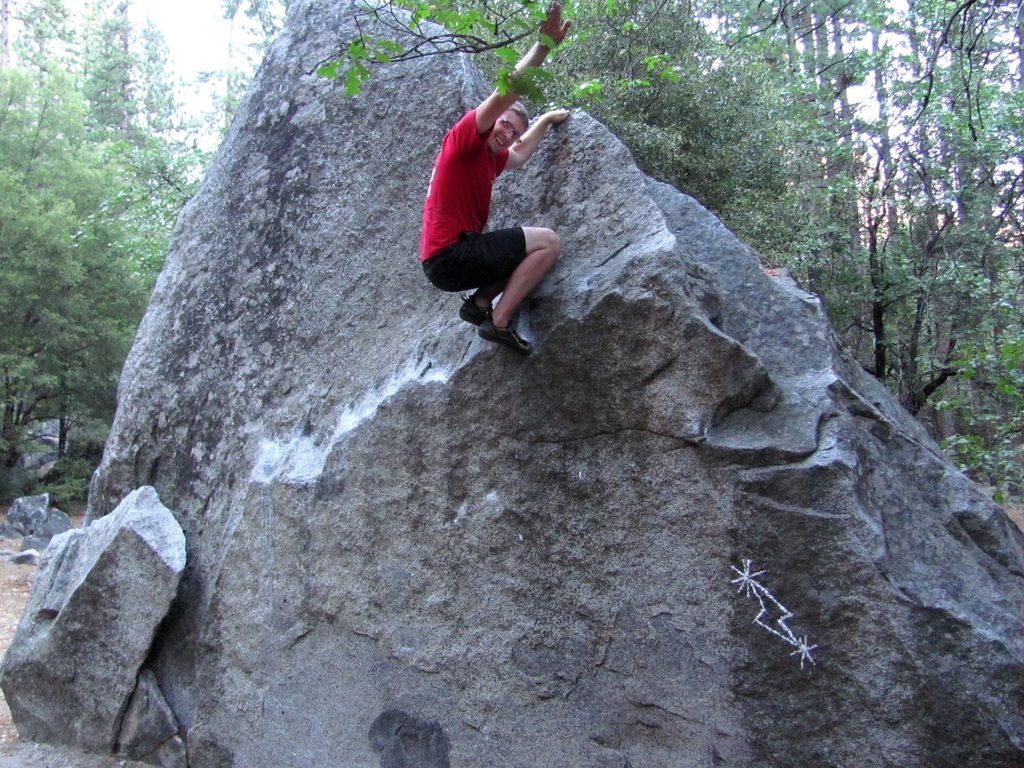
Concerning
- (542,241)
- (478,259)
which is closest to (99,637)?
(478,259)

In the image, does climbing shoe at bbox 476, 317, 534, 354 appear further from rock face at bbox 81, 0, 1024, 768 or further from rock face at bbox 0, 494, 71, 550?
rock face at bbox 0, 494, 71, 550

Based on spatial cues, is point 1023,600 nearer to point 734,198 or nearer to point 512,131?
point 512,131

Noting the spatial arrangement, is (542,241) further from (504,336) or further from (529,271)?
(504,336)

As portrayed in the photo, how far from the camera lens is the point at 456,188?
351 centimetres

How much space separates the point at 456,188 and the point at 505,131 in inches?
12.0

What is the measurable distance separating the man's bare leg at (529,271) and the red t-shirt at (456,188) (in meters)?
0.25

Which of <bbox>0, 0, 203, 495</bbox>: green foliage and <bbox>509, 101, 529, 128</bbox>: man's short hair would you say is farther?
<bbox>0, 0, 203, 495</bbox>: green foliage

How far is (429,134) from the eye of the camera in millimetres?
4434

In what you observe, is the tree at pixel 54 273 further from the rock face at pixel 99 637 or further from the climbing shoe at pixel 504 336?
the climbing shoe at pixel 504 336

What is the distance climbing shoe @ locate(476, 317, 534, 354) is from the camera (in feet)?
11.3

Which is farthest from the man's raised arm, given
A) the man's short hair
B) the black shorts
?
the black shorts

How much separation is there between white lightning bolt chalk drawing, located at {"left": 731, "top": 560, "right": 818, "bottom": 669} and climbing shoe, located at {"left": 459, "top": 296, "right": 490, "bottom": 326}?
1.38m

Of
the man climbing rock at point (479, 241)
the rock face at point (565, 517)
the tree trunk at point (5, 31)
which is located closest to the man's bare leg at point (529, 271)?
the man climbing rock at point (479, 241)

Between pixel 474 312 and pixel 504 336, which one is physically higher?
pixel 474 312
